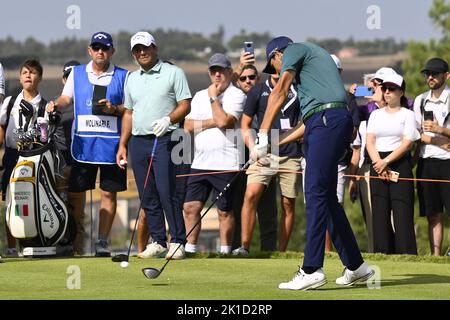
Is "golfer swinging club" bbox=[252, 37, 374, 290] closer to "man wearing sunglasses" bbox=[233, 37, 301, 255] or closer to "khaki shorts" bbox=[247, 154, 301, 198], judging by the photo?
"man wearing sunglasses" bbox=[233, 37, 301, 255]

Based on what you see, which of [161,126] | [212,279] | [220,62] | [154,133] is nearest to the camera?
[212,279]

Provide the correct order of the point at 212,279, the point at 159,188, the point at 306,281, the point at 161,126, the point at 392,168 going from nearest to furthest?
the point at 306,281
the point at 212,279
the point at 161,126
the point at 159,188
the point at 392,168

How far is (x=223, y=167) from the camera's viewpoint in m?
15.3

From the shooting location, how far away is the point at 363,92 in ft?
51.4

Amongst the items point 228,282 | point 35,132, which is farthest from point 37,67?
point 228,282

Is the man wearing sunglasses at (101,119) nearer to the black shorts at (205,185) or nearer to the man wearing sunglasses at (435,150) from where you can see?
the black shorts at (205,185)

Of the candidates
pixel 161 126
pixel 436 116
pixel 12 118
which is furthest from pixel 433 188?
pixel 12 118

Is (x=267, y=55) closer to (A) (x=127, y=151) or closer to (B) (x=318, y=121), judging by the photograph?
(B) (x=318, y=121)

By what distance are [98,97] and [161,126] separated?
1173 millimetres

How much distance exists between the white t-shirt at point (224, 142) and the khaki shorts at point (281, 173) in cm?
29

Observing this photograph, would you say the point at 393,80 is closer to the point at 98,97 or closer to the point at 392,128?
the point at 392,128

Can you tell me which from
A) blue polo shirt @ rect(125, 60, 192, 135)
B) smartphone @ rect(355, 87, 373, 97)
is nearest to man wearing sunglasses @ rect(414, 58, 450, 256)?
smartphone @ rect(355, 87, 373, 97)

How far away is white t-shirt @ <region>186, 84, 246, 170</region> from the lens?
1534cm
